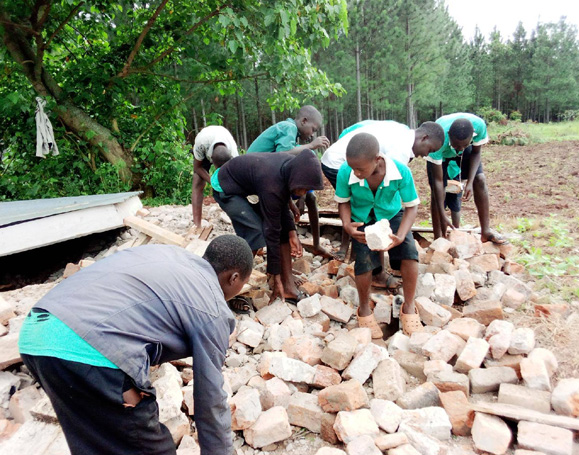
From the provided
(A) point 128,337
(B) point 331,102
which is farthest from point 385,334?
(B) point 331,102

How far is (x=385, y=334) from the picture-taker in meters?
3.16

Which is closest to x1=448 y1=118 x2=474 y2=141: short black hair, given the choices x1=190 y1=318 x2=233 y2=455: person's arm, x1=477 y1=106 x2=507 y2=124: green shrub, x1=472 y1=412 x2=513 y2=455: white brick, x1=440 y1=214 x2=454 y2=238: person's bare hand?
x1=440 y1=214 x2=454 y2=238: person's bare hand

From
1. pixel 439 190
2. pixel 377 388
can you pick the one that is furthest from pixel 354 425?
pixel 439 190

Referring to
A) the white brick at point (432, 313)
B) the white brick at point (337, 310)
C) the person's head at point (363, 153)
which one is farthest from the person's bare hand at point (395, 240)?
the white brick at point (337, 310)

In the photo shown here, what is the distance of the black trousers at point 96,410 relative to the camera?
1.34 meters

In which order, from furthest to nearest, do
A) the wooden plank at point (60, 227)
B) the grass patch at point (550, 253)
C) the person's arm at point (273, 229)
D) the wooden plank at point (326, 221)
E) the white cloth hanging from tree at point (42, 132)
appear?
the white cloth hanging from tree at point (42, 132) < the wooden plank at point (326, 221) < the wooden plank at point (60, 227) < the grass patch at point (550, 253) < the person's arm at point (273, 229)

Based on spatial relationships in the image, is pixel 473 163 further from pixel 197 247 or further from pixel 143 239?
pixel 143 239

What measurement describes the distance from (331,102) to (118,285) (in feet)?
63.1

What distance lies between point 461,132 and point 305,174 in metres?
1.74

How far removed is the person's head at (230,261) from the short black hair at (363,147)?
1.18m

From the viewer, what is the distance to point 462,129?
364cm

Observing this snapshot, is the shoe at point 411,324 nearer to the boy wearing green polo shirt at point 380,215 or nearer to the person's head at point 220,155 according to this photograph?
the boy wearing green polo shirt at point 380,215

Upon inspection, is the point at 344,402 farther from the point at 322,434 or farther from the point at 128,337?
the point at 128,337

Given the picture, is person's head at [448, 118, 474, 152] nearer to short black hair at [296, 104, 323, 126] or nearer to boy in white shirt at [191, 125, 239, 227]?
short black hair at [296, 104, 323, 126]
